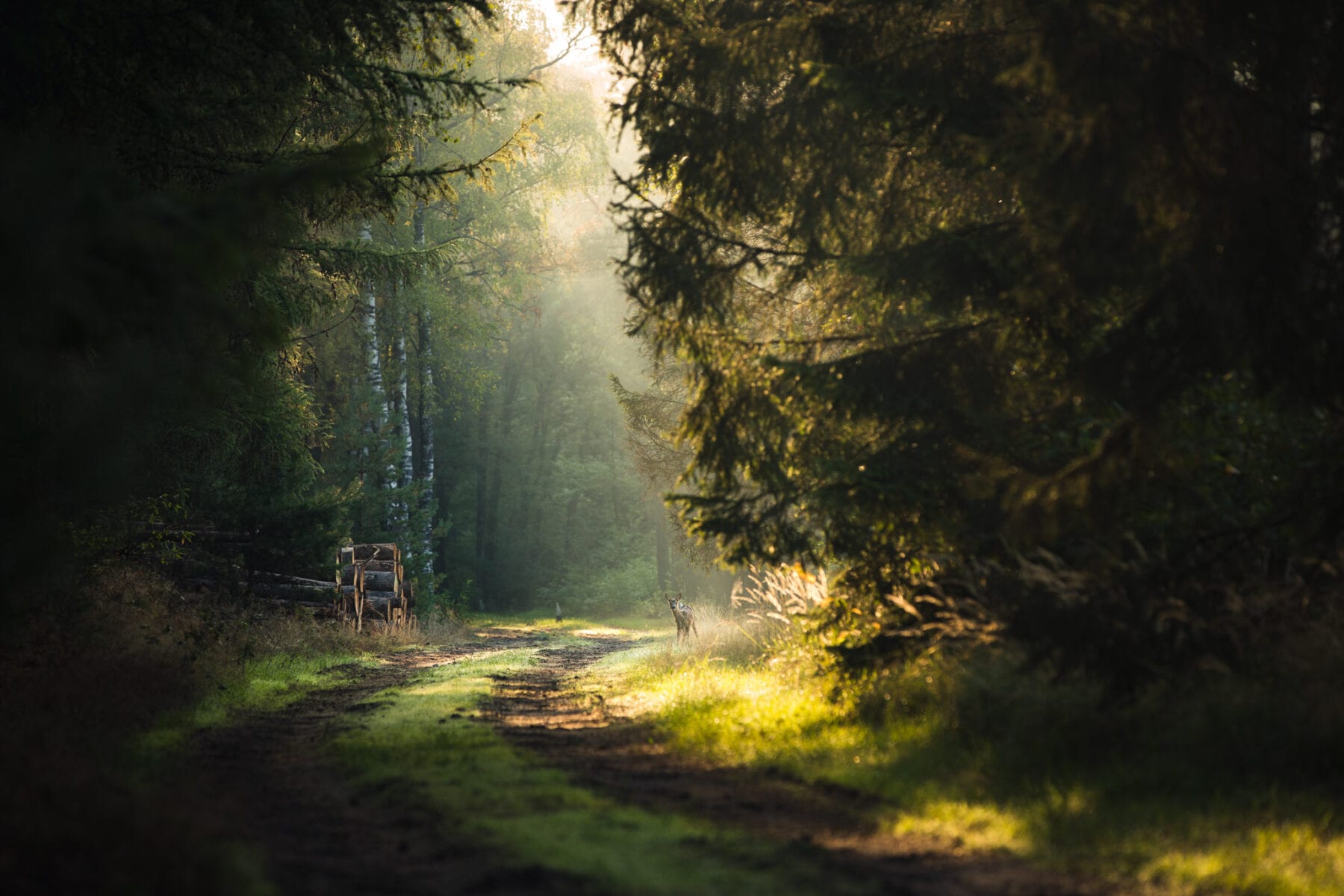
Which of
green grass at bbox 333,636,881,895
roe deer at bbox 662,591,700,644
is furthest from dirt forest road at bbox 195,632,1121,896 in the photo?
roe deer at bbox 662,591,700,644

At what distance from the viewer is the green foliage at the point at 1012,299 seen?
6812 millimetres

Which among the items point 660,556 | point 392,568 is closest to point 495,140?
point 392,568

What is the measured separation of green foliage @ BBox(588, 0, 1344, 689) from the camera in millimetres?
6812

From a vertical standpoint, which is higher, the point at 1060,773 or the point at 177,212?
the point at 177,212

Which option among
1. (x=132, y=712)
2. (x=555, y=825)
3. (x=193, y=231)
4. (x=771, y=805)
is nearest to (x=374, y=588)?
(x=132, y=712)

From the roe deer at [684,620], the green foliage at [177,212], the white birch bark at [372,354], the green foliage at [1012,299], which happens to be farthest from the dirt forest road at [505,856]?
the white birch bark at [372,354]

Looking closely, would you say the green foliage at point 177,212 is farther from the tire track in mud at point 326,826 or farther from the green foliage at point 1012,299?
the green foliage at point 1012,299

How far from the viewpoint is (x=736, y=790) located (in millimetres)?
7391

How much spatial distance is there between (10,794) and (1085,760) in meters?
6.07

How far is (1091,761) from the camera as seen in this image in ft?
22.2

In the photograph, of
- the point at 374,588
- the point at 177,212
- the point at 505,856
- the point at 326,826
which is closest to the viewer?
the point at 177,212

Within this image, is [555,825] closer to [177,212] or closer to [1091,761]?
→ [1091,761]

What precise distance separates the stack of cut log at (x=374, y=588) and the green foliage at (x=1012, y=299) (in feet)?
45.0

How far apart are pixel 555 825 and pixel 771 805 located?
166 centimetres
